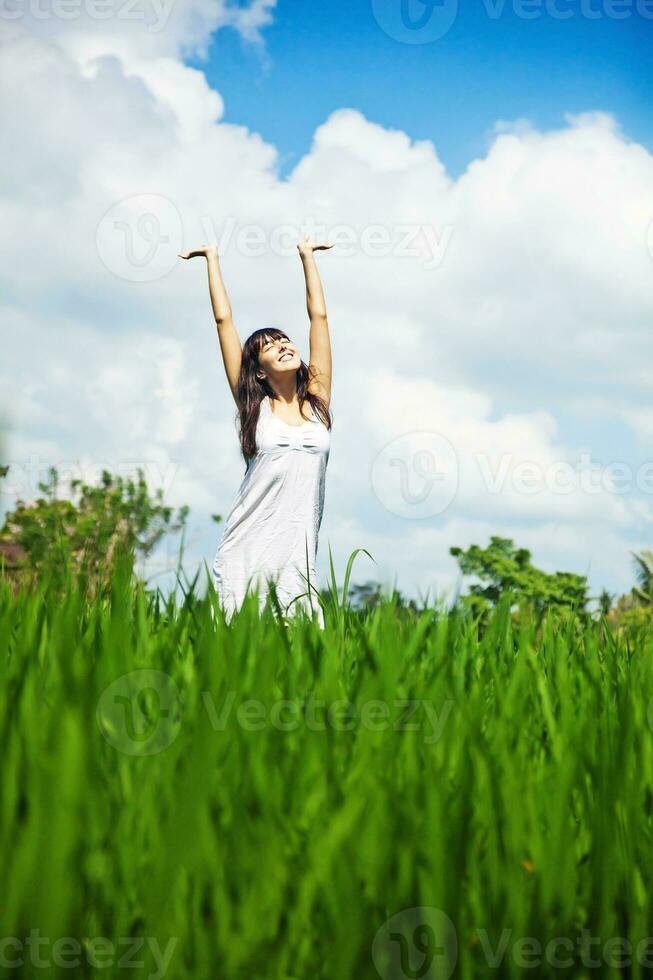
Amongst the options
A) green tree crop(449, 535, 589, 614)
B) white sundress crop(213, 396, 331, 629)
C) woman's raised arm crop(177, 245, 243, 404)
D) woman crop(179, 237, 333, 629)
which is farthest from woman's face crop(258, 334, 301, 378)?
green tree crop(449, 535, 589, 614)

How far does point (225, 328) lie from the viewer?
481 centimetres

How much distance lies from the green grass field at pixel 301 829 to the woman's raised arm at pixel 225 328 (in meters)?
3.11

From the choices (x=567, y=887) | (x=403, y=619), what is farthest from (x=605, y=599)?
(x=567, y=887)

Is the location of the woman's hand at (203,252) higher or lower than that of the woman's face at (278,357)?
higher

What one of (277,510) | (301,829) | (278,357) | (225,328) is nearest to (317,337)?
(278,357)

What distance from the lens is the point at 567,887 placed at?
4.51 feet

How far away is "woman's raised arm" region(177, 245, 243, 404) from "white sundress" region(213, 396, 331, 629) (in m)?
0.41

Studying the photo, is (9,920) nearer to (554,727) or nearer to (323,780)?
(323,780)

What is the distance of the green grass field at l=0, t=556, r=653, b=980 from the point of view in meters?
1.20

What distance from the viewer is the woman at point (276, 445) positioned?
4.38 m

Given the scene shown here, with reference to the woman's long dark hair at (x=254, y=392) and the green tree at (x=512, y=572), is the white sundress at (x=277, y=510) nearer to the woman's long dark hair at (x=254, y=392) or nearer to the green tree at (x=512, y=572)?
the woman's long dark hair at (x=254, y=392)

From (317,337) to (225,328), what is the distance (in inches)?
A: 18.8

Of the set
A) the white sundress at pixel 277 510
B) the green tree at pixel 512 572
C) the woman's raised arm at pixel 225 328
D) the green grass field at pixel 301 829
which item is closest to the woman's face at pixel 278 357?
the woman's raised arm at pixel 225 328

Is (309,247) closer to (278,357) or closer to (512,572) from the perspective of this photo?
(278,357)
